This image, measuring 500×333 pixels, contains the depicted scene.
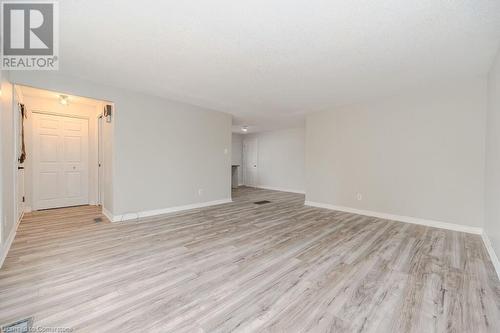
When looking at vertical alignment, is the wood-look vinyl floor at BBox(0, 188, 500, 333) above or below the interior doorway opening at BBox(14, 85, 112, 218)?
below

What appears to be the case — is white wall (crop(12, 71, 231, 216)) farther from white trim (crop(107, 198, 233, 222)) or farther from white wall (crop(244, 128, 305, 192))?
white wall (crop(244, 128, 305, 192))

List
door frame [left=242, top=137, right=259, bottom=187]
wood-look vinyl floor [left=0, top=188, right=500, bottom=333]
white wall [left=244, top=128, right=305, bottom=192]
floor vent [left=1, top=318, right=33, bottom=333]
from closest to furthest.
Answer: floor vent [left=1, top=318, right=33, bottom=333] < wood-look vinyl floor [left=0, top=188, right=500, bottom=333] < white wall [left=244, top=128, right=305, bottom=192] < door frame [left=242, top=137, right=259, bottom=187]

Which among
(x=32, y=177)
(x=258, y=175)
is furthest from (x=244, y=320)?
(x=258, y=175)

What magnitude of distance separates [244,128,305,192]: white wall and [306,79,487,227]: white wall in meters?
2.25

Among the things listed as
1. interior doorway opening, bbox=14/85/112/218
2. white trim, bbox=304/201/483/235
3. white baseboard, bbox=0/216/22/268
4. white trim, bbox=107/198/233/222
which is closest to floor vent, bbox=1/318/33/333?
white baseboard, bbox=0/216/22/268

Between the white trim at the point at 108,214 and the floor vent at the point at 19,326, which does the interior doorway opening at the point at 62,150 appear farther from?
the floor vent at the point at 19,326

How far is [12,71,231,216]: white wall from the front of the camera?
3600mm

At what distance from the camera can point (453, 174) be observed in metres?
3.38

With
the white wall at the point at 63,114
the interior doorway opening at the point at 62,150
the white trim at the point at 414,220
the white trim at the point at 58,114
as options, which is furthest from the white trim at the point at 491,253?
the white trim at the point at 58,114

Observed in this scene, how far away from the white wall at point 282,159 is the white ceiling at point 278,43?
12.9 feet

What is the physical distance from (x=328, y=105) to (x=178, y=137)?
3.40 metres

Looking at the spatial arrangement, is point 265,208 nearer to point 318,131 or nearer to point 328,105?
point 318,131

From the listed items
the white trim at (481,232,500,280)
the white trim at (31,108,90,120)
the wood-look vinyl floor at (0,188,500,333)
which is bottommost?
the wood-look vinyl floor at (0,188,500,333)

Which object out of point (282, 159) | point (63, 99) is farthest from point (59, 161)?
point (282, 159)
